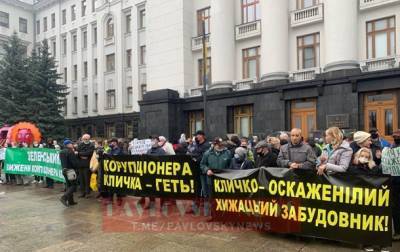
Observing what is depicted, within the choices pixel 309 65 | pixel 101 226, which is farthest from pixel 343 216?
pixel 309 65

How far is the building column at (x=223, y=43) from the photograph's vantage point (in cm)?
2211

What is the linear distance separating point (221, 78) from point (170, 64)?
493 cm

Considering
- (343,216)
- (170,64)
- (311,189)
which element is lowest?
(343,216)

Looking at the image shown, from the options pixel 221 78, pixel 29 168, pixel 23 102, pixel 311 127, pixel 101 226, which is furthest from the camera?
pixel 23 102

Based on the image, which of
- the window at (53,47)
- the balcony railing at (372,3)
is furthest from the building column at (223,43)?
the window at (53,47)

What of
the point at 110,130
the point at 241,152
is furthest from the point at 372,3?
the point at 110,130

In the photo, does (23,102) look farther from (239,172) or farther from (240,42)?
(239,172)

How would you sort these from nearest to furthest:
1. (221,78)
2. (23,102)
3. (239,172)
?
(239,172)
(221,78)
(23,102)

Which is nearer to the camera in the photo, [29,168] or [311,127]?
[29,168]

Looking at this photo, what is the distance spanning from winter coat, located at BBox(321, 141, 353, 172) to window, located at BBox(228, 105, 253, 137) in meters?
16.0

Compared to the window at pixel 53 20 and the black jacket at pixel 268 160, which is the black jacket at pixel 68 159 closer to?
the black jacket at pixel 268 160

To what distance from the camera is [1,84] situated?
32.1 m

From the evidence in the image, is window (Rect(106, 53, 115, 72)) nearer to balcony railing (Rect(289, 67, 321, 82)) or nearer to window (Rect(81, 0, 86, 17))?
window (Rect(81, 0, 86, 17))

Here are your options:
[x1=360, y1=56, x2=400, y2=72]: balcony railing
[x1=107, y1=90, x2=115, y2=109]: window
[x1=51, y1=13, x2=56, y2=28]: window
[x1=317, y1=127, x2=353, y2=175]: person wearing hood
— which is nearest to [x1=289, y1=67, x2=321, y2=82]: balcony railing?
[x1=360, y1=56, x2=400, y2=72]: balcony railing
